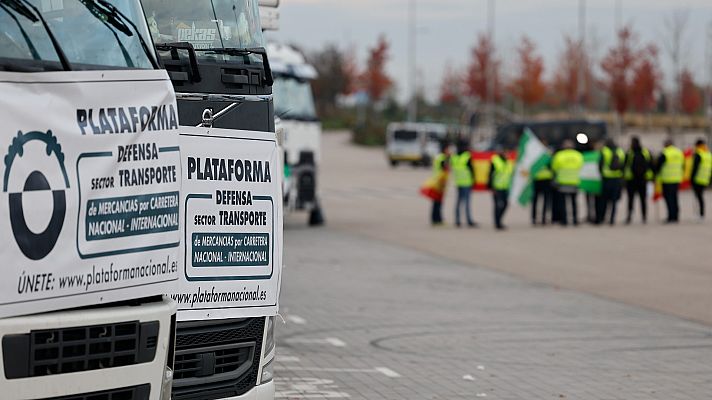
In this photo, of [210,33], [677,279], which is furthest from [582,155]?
[210,33]

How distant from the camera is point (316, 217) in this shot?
28.7 meters

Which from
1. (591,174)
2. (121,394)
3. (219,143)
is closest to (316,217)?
(591,174)

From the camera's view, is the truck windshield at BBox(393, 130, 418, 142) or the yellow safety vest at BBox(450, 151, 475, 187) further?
the truck windshield at BBox(393, 130, 418, 142)

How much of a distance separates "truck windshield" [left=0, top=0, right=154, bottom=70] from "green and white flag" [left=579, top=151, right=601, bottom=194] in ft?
76.8

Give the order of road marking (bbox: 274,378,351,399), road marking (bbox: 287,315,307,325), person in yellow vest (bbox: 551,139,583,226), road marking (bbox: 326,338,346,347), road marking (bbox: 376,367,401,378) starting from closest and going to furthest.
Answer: road marking (bbox: 274,378,351,399) → road marking (bbox: 376,367,401,378) → road marking (bbox: 326,338,346,347) → road marking (bbox: 287,315,307,325) → person in yellow vest (bbox: 551,139,583,226)

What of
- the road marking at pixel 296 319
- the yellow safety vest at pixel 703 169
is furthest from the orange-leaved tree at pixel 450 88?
the road marking at pixel 296 319

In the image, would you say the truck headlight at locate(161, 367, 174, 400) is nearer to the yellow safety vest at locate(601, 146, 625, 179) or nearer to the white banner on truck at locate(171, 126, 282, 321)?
the white banner on truck at locate(171, 126, 282, 321)

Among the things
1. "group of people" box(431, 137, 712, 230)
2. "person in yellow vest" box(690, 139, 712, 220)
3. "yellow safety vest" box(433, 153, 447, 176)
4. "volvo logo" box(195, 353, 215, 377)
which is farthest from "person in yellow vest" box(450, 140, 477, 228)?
"volvo logo" box(195, 353, 215, 377)

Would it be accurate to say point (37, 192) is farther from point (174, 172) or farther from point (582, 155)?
point (582, 155)

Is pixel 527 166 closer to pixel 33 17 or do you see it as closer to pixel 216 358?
pixel 216 358

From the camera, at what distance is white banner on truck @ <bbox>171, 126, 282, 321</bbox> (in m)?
7.32

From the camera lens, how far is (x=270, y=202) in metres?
7.69

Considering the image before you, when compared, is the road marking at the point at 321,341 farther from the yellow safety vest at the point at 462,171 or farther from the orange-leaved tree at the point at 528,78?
the orange-leaved tree at the point at 528,78

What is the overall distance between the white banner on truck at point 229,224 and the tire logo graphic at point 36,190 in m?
1.61
